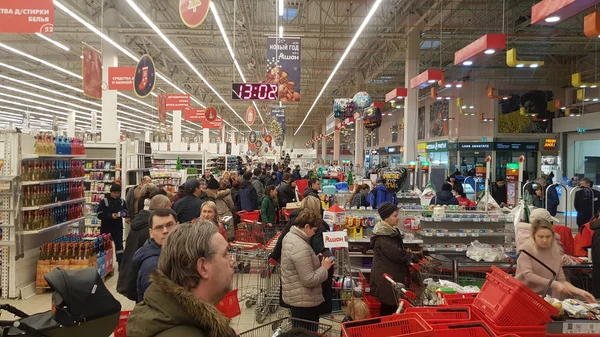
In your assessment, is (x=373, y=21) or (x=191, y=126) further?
(x=191, y=126)

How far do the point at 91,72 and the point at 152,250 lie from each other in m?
9.82

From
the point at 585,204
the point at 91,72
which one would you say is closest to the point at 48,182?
the point at 91,72

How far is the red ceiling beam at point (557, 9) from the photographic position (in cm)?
566

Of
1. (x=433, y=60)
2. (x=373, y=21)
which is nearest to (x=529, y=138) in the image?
(x=433, y=60)

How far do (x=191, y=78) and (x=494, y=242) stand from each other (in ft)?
80.3

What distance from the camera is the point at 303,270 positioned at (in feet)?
12.7

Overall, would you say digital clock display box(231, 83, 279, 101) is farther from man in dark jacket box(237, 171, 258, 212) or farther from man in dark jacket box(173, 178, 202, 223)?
man in dark jacket box(173, 178, 202, 223)

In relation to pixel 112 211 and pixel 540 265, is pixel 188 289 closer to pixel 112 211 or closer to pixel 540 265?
pixel 540 265

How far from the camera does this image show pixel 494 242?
6.98m

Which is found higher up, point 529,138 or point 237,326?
point 529,138

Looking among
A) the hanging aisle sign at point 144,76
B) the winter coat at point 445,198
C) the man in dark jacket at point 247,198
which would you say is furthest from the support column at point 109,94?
the winter coat at point 445,198

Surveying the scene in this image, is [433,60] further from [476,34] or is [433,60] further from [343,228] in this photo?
[343,228]

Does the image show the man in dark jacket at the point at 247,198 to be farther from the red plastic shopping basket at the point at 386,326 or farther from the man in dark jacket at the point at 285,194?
the red plastic shopping basket at the point at 386,326

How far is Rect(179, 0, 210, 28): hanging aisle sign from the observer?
727 centimetres
